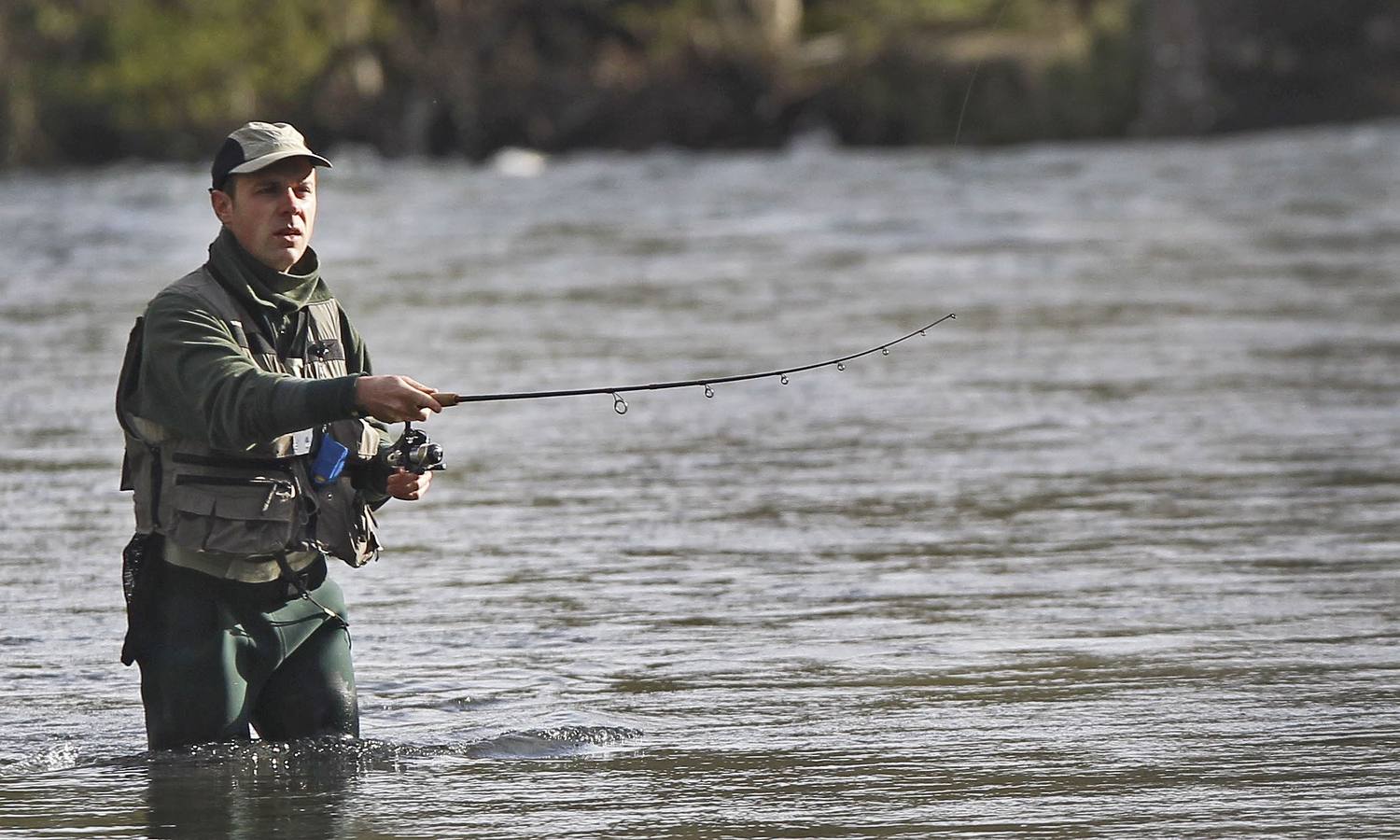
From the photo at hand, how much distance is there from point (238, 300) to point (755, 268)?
13.4 m

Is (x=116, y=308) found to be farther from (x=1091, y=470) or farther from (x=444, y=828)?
(x=444, y=828)

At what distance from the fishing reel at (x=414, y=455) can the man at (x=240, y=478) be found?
0.13 ft

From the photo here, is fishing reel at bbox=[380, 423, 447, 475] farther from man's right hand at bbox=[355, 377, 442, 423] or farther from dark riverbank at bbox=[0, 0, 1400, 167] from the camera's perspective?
dark riverbank at bbox=[0, 0, 1400, 167]

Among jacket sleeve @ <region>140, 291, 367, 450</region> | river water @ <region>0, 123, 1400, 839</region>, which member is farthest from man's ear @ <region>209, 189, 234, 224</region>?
river water @ <region>0, 123, 1400, 839</region>

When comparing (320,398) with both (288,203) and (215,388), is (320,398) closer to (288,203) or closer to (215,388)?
(215,388)

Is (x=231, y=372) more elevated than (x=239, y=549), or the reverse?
(x=231, y=372)

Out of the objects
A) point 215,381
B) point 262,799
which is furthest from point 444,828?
point 215,381

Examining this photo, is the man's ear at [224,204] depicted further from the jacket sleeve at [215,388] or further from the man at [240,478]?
the jacket sleeve at [215,388]

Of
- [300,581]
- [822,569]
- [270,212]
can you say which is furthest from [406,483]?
[822,569]

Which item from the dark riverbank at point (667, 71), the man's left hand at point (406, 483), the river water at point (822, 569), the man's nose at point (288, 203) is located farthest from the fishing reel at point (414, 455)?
the dark riverbank at point (667, 71)

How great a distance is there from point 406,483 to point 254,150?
72cm

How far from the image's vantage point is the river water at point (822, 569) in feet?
16.9

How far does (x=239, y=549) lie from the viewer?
517cm

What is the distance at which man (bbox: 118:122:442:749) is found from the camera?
5.12 metres
